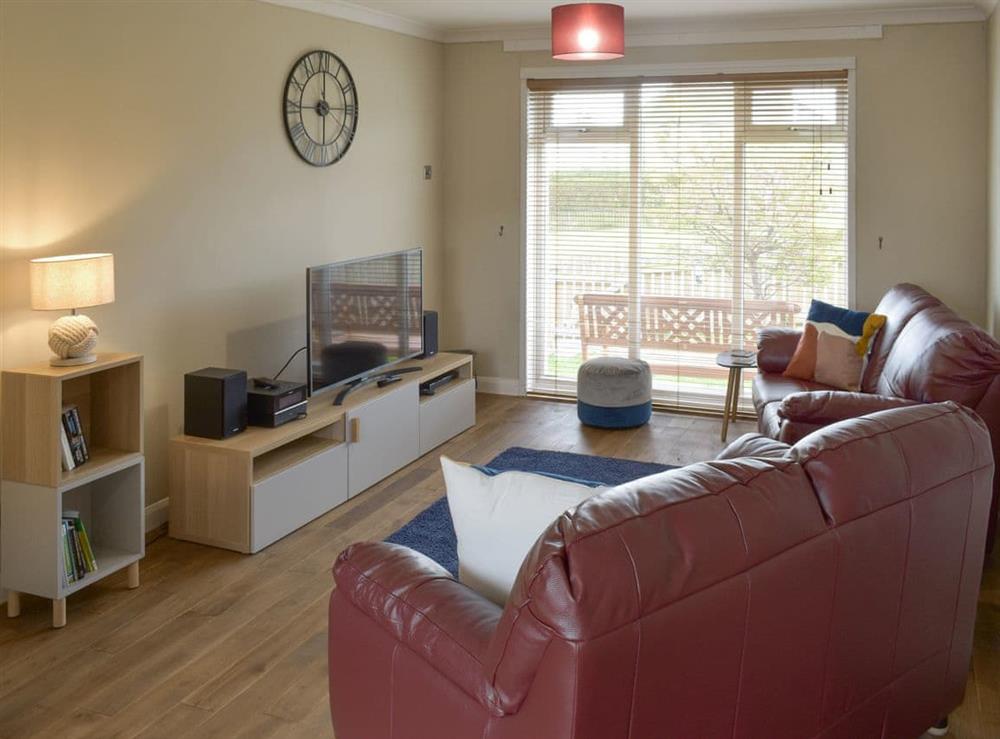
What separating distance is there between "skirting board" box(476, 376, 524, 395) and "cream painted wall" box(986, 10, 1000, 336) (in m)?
3.08

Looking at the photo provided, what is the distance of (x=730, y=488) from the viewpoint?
6.23ft

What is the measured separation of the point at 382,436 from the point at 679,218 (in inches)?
104

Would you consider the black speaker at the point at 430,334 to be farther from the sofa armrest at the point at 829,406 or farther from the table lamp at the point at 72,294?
the sofa armrest at the point at 829,406

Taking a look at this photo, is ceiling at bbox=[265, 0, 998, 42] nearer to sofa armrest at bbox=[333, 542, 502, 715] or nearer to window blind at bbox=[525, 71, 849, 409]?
window blind at bbox=[525, 71, 849, 409]

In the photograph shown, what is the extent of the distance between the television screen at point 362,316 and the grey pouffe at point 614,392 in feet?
3.65

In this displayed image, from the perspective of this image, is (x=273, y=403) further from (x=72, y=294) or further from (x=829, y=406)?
(x=829, y=406)

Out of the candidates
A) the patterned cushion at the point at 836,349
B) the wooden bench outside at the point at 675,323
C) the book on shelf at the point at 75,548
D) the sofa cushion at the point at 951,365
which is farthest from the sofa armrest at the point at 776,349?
the book on shelf at the point at 75,548

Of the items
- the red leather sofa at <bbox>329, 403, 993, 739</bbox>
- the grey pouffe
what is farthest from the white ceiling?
the red leather sofa at <bbox>329, 403, 993, 739</bbox>

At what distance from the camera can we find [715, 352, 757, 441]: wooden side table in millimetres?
5852

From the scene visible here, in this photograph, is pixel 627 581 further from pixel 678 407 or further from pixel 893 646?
pixel 678 407

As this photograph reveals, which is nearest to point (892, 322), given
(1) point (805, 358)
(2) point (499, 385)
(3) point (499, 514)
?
(1) point (805, 358)

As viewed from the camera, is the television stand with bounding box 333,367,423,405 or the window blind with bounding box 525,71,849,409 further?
the window blind with bounding box 525,71,849,409

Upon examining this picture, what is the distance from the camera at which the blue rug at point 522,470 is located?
4316 millimetres

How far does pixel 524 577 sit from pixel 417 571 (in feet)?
1.88
